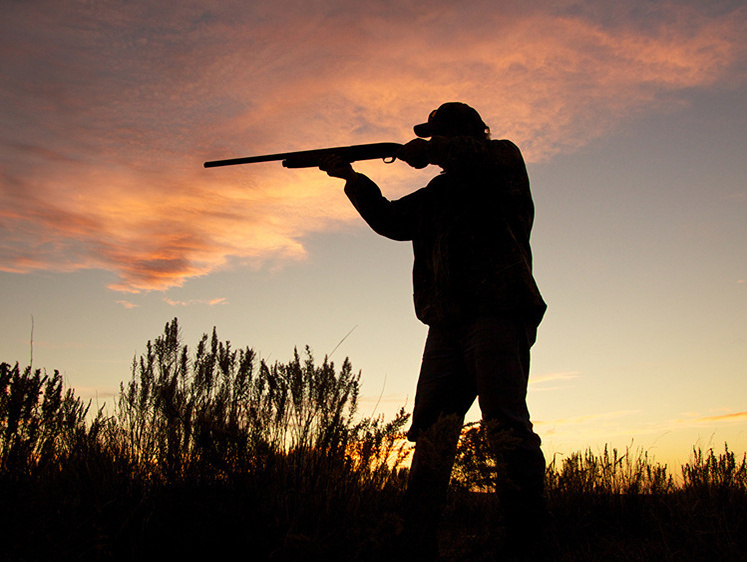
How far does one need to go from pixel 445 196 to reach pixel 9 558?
97.5 inches

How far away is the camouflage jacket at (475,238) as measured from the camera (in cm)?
275

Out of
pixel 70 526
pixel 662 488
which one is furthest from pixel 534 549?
pixel 662 488

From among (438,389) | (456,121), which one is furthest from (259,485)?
(456,121)

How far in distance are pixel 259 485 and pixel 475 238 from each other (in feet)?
5.49

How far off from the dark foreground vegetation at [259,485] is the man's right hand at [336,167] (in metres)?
1.44

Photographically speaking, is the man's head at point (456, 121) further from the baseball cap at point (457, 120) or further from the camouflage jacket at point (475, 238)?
the camouflage jacket at point (475, 238)

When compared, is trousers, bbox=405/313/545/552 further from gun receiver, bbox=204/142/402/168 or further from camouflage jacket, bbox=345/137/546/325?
gun receiver, bbox=204/142/402/168

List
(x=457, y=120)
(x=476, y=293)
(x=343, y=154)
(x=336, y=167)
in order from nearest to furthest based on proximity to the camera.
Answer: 1. (x=476, y=293)
2. (x=457, y=120)
3. (x=336, y=167)
4. (x=343, y=154)

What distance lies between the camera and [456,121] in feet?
11.0

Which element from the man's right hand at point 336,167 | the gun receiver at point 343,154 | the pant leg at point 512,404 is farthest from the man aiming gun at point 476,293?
the gun receiver at point 343,154

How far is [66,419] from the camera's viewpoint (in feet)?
12.8

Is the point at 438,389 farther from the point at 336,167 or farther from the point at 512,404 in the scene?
the point at 336,167

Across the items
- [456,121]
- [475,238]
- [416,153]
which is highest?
[456,121]

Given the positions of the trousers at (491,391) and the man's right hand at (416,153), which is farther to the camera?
the man's right hand at (416,153)
